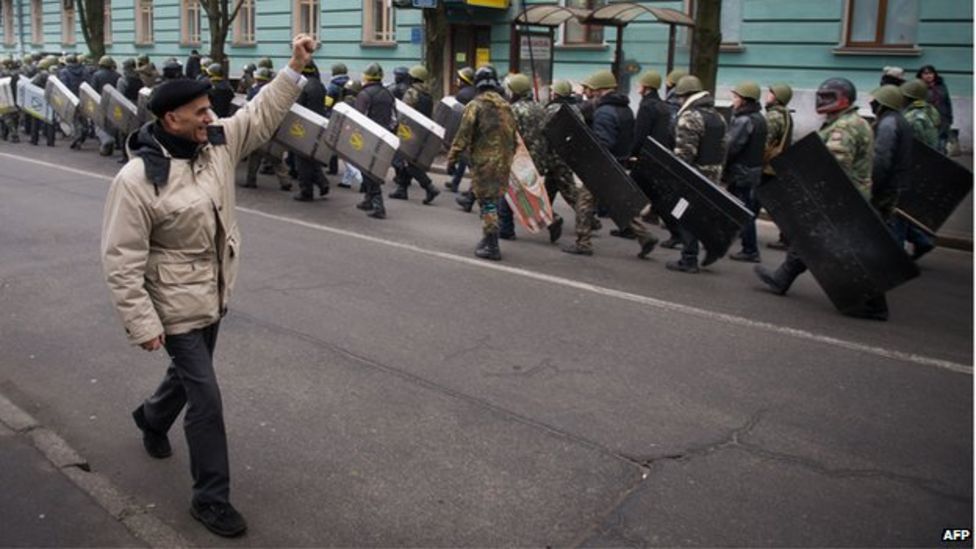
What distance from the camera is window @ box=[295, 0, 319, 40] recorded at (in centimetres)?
2594

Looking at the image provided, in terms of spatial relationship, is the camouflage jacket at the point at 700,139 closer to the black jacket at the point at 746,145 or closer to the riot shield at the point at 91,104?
the black jacket at the point at 746,145

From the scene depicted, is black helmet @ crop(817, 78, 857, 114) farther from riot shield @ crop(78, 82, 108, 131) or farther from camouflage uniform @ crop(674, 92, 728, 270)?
riot shield @ crop(78, 82, 108, 131)

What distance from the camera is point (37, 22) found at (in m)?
38.6

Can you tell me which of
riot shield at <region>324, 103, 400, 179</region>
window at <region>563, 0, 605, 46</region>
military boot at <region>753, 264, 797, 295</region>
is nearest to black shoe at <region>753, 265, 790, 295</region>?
military boot at <region>753, 264, 797, 295</region>

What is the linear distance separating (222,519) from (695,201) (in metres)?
5.91

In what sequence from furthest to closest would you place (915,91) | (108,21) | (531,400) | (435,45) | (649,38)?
(108,21) < (435,45) < (649,38) < (915,91) < (531,400)

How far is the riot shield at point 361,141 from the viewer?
36.9 feet

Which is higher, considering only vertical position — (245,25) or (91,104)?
(245,25)

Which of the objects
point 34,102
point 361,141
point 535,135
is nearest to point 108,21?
point 34,102

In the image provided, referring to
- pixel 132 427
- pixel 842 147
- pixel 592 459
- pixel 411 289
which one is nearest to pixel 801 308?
pixel 842 147

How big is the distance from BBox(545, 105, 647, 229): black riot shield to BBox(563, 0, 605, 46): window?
35.7 feet

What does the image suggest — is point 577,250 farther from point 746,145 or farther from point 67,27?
point 67,27

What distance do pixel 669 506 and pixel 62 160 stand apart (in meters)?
14.9

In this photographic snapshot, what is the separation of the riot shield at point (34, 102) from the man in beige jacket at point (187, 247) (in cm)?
1605
